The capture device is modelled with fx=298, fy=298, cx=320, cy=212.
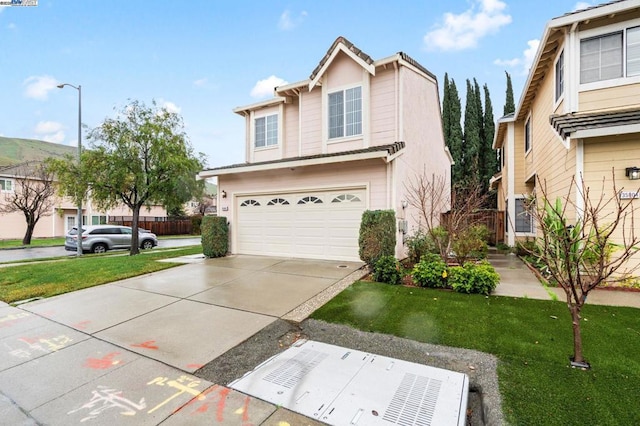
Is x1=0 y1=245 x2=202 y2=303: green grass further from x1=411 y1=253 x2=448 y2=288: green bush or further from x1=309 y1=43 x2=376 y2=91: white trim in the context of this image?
x1=309 y1=43 x2=376 y2=91: white trim

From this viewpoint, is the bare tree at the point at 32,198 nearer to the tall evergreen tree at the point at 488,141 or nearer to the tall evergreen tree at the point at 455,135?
the tall evergreen tree at the point at 455,135

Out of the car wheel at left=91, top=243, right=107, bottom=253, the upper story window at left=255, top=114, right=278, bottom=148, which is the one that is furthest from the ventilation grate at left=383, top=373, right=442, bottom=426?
the car wheel at left=91, top=243, right=107, bottom=253

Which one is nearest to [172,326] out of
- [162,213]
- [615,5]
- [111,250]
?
[615,5]

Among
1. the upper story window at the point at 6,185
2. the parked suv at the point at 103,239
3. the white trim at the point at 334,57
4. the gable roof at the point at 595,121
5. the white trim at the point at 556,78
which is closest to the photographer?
the gable roof at the point at 595,121

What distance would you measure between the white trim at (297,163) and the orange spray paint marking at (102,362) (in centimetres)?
704

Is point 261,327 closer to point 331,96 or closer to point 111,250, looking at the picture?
point 331,96

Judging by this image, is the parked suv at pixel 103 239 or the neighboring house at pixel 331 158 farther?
the parked suv at pixel 103 239

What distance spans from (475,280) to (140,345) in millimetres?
5768

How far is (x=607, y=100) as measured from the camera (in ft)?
22.3

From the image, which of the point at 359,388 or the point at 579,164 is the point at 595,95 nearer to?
the point at 579,164

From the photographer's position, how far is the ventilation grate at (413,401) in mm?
2488

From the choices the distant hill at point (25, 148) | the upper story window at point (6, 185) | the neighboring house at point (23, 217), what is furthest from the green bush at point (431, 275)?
the distant hill at point (25, 148)

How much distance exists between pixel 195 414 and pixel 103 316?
3.63 meters

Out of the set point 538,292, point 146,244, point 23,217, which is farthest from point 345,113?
point 23,217
